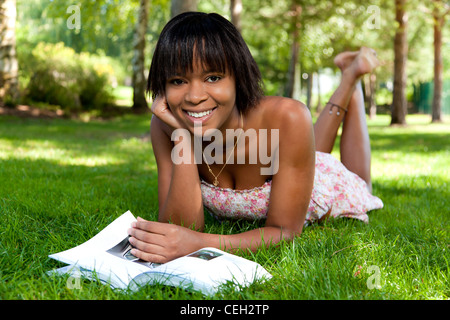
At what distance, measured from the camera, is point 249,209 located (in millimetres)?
2750

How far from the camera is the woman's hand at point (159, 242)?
6.54 feet

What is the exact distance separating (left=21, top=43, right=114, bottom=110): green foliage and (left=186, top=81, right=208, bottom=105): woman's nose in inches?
459

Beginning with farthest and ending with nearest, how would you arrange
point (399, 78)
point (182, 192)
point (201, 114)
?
point (399, 78) < point (182, 192) < point (201, 114)

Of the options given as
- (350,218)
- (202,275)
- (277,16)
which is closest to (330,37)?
(277,16)

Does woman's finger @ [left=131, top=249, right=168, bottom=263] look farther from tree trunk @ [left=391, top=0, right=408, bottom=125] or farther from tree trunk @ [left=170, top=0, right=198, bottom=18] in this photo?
tree trunk @ [left=391, top=0, right=408, bottom=125]

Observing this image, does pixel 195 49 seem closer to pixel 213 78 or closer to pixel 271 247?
pixel 213 78

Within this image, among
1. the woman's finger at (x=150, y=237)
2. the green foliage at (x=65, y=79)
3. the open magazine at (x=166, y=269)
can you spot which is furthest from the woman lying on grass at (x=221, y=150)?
the green foliage at (x=65, y=79)

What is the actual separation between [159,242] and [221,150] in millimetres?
821

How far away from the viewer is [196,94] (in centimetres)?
218

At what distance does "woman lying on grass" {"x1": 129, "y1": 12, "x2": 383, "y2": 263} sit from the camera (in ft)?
7.05

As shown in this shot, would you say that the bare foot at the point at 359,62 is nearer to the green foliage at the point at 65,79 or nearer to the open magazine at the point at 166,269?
the open magazine at the point at 166,269

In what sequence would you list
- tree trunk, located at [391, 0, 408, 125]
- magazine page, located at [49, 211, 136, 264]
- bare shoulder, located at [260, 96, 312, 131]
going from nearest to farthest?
A: magazine page, located at [49, 211, 136, 264] → bare shoulder, located at [260, 96, 312, 131] → tree trunk, located at [391, 0, 408, 125]

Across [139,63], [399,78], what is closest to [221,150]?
[399,78]

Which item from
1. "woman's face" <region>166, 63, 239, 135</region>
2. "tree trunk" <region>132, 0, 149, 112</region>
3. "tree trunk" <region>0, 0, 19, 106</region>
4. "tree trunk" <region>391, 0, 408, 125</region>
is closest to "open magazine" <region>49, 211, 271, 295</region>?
"woman's face" <region>166, 63, 239, 135</region>
